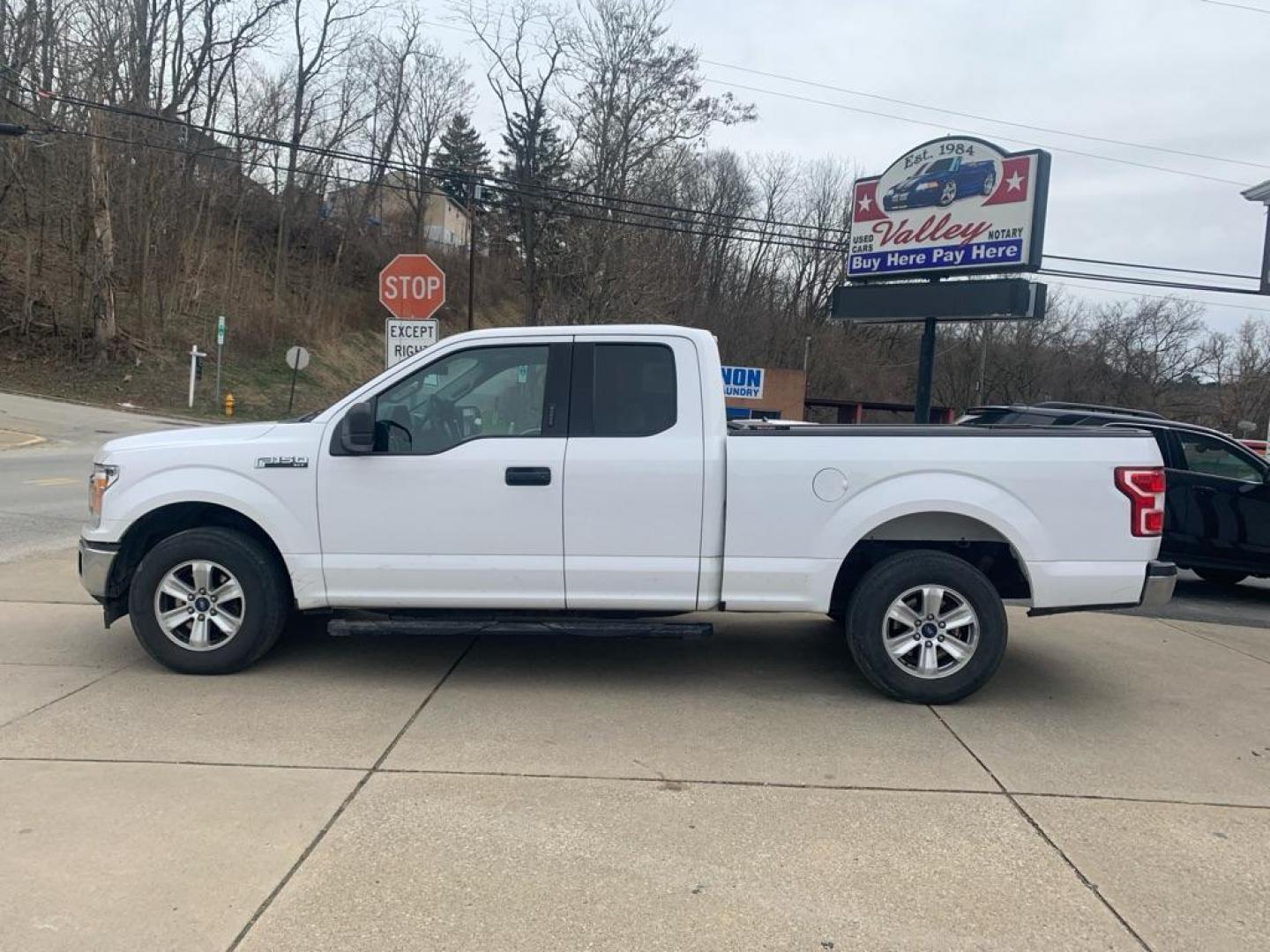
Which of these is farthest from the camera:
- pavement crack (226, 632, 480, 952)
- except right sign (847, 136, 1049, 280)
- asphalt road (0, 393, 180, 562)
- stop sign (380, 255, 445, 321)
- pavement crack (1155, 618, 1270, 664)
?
except right sign (847, 136, 1049, 280)

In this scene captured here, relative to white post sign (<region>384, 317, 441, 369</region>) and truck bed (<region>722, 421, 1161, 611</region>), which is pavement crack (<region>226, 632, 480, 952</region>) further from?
white post sign (<region>384, 317, 441, 369</region>)

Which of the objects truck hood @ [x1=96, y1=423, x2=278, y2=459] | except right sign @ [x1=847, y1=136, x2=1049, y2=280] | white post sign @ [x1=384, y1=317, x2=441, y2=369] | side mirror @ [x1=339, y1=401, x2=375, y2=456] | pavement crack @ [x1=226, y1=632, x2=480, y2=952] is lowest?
pavement crack @ [x1=226, y1=632, x2=480, y2=952]

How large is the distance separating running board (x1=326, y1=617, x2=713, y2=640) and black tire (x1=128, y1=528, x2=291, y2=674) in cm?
39

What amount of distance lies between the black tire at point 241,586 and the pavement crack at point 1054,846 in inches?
146

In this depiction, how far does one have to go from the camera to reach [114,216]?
33.6 meters

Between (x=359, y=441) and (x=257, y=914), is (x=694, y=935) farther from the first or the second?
(x=359, y=441)

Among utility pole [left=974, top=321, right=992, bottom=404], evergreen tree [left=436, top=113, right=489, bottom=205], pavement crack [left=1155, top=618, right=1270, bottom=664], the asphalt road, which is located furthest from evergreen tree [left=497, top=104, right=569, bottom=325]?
pavement crack [left=1155, top=618, right=1270, bottom=664]

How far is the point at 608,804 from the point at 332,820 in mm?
1076

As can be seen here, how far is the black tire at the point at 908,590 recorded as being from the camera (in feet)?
16.2

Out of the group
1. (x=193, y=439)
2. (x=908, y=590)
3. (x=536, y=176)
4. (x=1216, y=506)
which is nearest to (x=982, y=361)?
(x=536, y=176)

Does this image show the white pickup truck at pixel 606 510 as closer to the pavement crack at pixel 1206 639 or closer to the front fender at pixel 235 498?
the front fender at pixel 235 498

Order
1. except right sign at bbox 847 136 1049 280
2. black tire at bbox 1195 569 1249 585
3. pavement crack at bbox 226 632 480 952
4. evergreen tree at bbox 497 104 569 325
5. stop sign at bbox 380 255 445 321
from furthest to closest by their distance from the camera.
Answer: evergreen tree at bbox 497 104 569 325
except right sign at bbox 847 136 1049 280
stop sign at bbox 380 255 445 321
black tire at bbox 1195 569 1249 585
pavement crack at bbox 226 632 480 952

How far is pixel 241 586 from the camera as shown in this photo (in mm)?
5051

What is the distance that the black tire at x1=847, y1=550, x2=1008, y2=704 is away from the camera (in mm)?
4930
